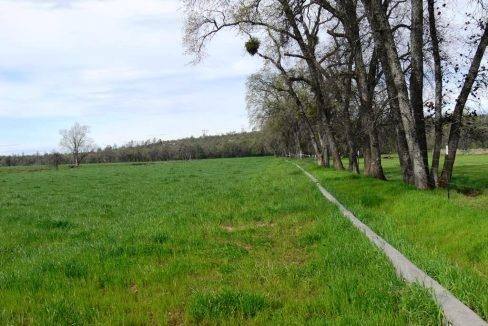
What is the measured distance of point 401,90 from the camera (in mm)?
13047

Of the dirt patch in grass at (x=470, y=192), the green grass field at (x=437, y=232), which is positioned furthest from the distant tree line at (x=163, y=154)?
the green grass field at (x=437, y=232)

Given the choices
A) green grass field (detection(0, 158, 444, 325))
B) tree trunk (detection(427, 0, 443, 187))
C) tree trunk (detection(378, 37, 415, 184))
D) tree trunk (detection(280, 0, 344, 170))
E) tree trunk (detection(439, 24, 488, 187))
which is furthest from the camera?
tree trunk (detection(280, 0, 344, 170))

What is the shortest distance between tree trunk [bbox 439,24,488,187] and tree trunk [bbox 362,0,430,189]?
123 inches

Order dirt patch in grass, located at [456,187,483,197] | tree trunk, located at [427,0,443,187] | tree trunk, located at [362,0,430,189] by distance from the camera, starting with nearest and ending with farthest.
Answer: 1. tree trunk, located at [362,0,430,189]
2. tree trunk, located at [427,0,443,187]
3. dirt patch in grass, located at [456,187,483,197]

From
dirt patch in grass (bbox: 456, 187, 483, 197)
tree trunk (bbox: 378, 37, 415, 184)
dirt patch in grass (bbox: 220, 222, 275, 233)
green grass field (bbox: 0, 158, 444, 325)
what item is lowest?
dirt patch in grass (bbox: 456, 187, 483, 197)

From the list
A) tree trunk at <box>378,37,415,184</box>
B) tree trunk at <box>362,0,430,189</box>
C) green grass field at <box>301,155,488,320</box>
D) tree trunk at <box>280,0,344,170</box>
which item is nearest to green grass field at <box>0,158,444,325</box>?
green grass field at <box>301,155,488,320</box>

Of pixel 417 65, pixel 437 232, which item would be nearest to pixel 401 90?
pixel 417 65

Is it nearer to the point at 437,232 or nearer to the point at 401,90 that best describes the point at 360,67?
the point at 401,90

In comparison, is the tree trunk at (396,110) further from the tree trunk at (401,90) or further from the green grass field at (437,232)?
the green grass field at (437,232)

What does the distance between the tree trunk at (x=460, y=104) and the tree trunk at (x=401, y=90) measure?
123 inches

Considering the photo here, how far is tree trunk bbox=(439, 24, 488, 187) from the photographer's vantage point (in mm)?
14719

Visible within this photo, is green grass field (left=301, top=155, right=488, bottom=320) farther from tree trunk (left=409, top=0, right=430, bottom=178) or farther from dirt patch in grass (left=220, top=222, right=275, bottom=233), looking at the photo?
dirt patch in grass (left=220, top=222, right=275, bottom=233)

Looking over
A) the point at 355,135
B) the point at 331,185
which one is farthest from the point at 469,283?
the point at 355,135

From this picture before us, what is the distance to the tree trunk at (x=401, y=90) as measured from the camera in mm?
13023
